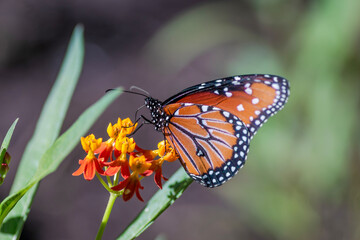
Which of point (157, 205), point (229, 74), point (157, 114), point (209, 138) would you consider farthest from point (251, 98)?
point (229, 74)

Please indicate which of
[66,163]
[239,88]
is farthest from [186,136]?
[66,163]

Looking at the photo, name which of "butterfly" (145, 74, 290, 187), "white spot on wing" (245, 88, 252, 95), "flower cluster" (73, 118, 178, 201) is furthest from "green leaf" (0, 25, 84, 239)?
"white spot on wing" (245, 88, 252, 95)

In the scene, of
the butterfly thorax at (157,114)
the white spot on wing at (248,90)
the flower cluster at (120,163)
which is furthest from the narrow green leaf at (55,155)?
the white spot on wing at (248,90)

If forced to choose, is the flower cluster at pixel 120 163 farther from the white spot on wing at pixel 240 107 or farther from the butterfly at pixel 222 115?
the white spot on wing at pixel 240 107

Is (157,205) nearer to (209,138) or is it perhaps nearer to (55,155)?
(55,155)

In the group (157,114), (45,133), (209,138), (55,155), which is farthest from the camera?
(209,138)

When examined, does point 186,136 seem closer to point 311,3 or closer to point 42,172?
point 42,172
